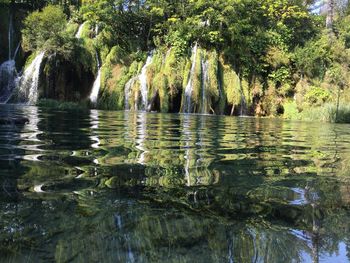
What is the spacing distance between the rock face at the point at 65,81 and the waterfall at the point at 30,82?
1.27 ft

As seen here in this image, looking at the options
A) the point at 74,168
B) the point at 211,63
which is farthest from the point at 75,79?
the point at 74,168

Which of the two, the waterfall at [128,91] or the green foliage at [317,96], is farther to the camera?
the waterfall at [128,91]

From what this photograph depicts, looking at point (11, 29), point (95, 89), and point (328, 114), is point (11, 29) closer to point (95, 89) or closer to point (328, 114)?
point (95, 89)

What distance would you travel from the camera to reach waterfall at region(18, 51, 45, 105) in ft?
89.3

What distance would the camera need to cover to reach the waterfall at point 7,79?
28031mm

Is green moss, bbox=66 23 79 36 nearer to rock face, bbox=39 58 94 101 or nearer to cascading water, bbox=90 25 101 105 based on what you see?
rock face, bbox=39 58 94 101

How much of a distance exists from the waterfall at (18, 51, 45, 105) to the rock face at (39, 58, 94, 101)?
15.2 inches

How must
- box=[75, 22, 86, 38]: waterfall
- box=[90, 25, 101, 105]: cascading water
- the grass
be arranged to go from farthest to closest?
box=[75, 22, 86, 38]: waterfall
box=[90, 25, 101, 105]: cascading water
the grass

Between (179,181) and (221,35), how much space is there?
2556 cm

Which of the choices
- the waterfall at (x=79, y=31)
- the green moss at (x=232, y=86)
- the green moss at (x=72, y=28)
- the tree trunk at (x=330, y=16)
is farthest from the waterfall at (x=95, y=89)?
the tree trunk at (x=330, y=16)

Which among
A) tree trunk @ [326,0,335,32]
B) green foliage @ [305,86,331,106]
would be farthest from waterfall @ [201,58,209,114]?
tree trunk @ [326,0,335,32]

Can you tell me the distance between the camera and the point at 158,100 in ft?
83.4

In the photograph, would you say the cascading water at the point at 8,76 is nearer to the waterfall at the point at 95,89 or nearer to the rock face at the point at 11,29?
the rock face at the point at 11,29

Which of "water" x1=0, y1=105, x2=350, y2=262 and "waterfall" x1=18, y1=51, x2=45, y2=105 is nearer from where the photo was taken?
"water" x1=0, y1=105, x2=350, y2=262
